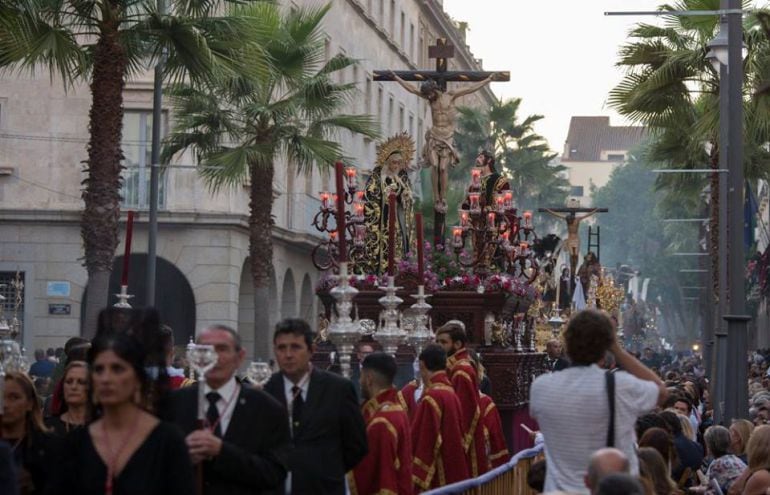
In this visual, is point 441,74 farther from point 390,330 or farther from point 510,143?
point 510,143

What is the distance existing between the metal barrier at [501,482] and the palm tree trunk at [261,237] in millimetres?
15724

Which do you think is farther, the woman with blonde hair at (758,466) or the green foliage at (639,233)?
the green foliage at (639,233)

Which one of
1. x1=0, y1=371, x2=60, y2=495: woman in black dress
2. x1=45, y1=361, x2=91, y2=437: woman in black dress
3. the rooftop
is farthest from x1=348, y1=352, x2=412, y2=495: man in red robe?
the rooftop

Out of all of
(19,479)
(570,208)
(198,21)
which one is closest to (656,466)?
(19,479)

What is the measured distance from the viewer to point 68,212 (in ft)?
123

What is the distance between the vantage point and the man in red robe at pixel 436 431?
13.0 metres

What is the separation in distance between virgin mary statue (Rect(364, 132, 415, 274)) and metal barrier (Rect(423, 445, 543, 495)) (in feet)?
20.6

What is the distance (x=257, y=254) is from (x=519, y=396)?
11.6 meters

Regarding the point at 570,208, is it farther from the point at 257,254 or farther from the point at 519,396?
the point at 519,396

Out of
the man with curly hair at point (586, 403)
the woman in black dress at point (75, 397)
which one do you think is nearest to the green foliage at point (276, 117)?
the woman in black dress at point (75, 397)

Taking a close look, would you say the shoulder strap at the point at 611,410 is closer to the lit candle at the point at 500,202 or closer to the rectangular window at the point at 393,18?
the lit candle at the point at 500,202

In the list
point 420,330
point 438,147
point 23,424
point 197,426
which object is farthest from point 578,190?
point 197,426

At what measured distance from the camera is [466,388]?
47.0 ft

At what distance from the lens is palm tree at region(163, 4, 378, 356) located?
98.3ft
